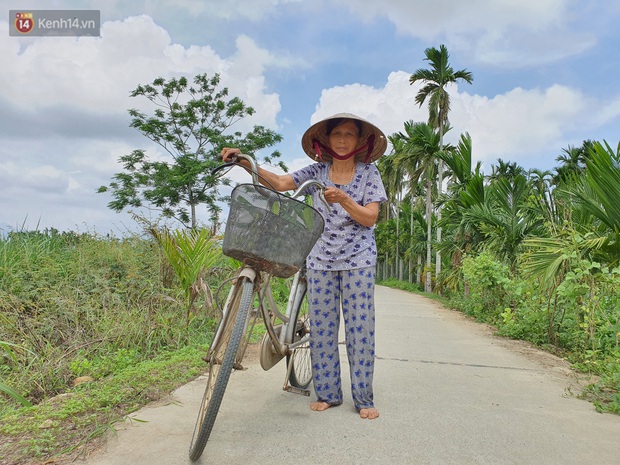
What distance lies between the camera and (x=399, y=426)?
2797 millimetres

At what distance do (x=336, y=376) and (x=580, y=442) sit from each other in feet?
4.80

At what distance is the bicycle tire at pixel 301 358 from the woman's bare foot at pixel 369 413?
1.87ft

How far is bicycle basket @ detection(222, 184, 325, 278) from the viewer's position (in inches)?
90.9

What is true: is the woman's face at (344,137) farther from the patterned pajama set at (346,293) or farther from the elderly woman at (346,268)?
the patterned pajama set at (346,293)

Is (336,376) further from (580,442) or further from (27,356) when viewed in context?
(27,356)

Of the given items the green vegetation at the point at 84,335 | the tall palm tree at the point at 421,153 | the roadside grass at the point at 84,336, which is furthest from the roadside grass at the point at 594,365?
the tall palm tree at the point at 421,153

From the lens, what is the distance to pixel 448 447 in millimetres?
2516

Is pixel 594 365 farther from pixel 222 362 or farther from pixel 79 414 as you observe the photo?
pixel 79 414

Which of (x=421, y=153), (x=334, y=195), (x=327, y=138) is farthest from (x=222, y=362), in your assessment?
(x=421, y=153)

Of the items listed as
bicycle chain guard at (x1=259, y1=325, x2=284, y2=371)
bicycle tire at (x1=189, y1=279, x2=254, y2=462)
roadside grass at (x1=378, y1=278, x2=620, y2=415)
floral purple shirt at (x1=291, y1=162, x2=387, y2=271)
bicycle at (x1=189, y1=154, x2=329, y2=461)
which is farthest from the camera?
roadside grass at (x1=378, y1=278, x2=620, y2=415)

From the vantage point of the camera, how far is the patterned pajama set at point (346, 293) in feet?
9.93

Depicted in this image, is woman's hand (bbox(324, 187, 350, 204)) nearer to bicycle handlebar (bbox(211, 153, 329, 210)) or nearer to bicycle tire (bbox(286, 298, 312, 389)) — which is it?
bicycle handlebar (bbox(211, 153, 329, 210))

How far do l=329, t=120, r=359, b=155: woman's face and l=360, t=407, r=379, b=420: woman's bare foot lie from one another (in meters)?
1.67

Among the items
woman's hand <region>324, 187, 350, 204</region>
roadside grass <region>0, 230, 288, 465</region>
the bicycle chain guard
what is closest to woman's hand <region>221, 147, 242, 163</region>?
woman's hand <region>324, 187, 350, 204</region>
